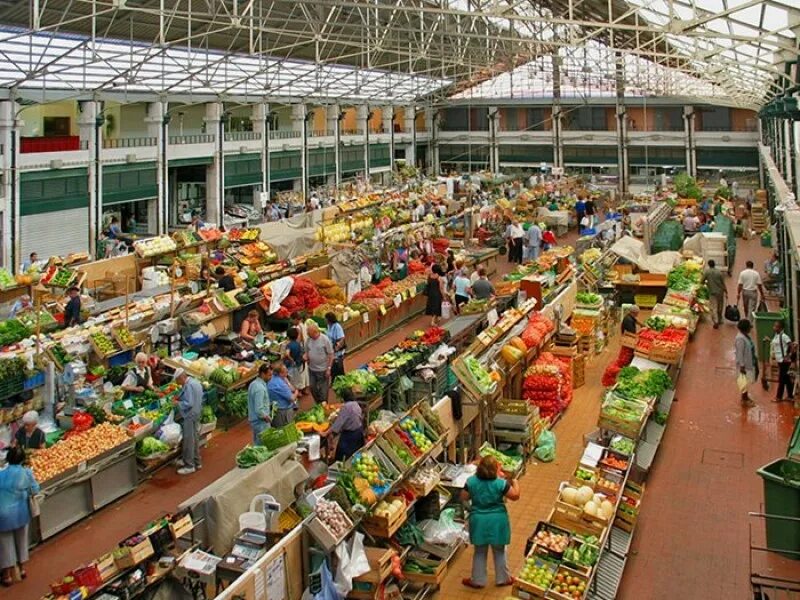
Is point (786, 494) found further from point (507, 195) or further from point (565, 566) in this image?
point (507, 195)

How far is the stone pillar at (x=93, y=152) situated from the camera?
847 inches

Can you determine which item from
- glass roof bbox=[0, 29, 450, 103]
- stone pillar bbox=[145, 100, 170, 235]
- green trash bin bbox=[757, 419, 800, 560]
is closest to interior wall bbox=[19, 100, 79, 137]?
stone pillar bbox=[145, 100, 170, 235]

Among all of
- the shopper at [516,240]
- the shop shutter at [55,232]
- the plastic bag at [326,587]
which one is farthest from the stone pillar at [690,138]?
the plastic bag at [326,587]

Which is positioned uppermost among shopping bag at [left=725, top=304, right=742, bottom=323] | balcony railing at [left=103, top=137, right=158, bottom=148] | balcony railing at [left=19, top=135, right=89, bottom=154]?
balcony railing at [left=103, top=137, right=158, bottom=148]

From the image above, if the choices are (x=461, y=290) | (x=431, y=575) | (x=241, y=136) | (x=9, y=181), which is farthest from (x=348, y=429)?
(x=241, y=136)

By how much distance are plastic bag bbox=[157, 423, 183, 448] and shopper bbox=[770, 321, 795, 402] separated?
7.42m

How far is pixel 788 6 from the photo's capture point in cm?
872

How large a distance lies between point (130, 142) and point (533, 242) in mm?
11280

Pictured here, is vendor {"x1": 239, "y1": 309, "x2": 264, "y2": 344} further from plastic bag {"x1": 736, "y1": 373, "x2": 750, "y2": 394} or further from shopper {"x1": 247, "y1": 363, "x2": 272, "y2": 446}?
plastic bag {"x1": 736, "y1": 373, "x2": 750, "y2": 394}

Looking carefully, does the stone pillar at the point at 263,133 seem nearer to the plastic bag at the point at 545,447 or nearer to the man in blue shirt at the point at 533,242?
the man in blue shirt at the point at 533,242

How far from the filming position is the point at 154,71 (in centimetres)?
2166

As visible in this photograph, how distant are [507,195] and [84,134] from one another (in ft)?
50.7

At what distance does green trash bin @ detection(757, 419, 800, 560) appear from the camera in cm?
698

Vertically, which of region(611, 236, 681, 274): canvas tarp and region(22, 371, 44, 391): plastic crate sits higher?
region(611, 236, 681, 274): canvas tarp
